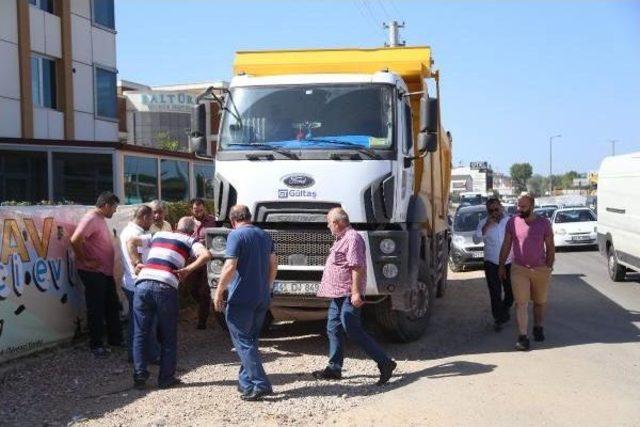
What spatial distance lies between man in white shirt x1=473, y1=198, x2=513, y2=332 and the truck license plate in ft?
9.91

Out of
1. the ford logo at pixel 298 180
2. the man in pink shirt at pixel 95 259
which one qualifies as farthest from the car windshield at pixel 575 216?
the man in pink shirt at pixel 95 259

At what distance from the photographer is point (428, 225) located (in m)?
9.50

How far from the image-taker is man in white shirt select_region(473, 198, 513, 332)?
9.11 m

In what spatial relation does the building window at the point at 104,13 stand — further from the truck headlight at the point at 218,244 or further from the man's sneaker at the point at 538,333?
the man's sneaker at the point at 538,333

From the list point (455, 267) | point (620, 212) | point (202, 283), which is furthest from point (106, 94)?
point (620, 212)

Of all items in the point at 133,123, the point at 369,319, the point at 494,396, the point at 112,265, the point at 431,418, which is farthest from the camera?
the point at 133,123

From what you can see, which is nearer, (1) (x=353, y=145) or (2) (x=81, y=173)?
(1) (x=353, y=145)

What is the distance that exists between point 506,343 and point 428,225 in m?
2.01

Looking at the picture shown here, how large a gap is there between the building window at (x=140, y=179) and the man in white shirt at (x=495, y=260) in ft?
42.2

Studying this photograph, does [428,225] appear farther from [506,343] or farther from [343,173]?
[343,173]

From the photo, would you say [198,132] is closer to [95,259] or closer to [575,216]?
[95,259]

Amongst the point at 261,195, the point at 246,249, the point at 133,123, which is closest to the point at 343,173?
the point at 261,195

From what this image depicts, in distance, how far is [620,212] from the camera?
44.2 feet

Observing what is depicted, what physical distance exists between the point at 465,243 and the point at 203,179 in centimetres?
1118
